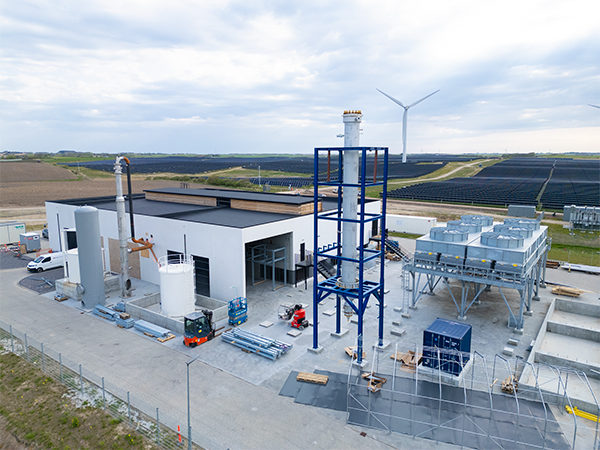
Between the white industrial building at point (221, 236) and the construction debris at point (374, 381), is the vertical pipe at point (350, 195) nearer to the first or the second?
the construction debris at point (374, 381)

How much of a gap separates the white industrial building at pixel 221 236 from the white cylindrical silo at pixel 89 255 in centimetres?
557

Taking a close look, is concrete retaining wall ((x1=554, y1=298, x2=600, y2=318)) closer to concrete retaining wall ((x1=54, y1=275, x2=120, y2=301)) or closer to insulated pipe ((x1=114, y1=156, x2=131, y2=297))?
insulated pipe ((x1=114, y1=156, x2=131, y2=297))

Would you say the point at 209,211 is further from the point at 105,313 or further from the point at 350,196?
the point at 350,196

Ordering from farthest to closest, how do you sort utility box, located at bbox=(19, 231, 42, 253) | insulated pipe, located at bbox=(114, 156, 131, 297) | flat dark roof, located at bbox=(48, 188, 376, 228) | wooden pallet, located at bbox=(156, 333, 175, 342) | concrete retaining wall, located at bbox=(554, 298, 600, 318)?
utility box, located at bbox=(19, 231, 42, 253) → flat dark roof, located at bbox=(48, 188, 376, 228) → insulated pipe, located at bbox=(114, 156, 131, 297) → concrete retaining wall, located at bbox=(554, 298, 600, 318) → wooden pallet, located at bbox=(156, 333, 175, 342)

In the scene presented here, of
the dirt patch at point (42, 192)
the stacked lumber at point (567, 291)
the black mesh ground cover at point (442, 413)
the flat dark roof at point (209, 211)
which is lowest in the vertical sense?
the black mesh ground cover at point (442, 413)

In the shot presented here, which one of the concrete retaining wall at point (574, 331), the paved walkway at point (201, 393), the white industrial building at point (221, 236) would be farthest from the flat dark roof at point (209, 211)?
the concrete retaining wall at point (574, 331)

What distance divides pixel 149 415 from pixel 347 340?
12982mm

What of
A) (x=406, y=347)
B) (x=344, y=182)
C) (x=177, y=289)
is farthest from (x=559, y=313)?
(x=177, y=289)

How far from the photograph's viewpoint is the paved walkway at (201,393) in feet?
57.3

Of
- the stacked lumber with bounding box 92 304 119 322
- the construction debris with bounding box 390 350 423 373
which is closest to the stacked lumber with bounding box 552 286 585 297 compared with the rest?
the construction debris with bounding box 390 350 423 373

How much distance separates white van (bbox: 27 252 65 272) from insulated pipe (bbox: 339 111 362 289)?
32450 mm

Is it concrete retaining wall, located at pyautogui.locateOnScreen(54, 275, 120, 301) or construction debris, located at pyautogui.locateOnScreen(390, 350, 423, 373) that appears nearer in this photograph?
construction debris, located at pyautogui.locateOnScreen(390, 350, 423, 373)

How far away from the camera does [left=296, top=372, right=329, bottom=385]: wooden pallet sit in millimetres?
21672

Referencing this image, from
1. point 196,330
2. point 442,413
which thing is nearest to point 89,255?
point 196,330
